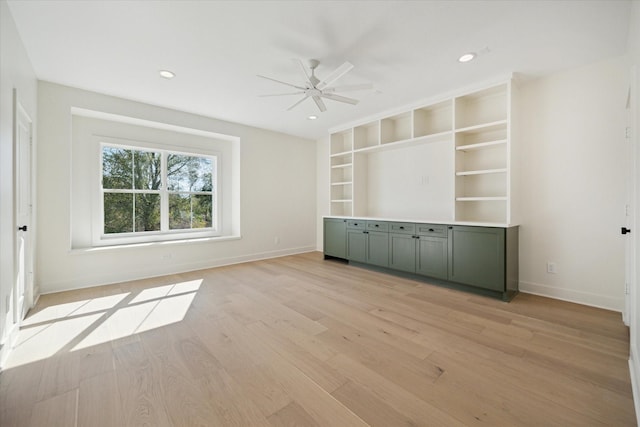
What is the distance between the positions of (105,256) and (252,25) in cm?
366

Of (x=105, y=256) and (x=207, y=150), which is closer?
(x=105, y=256)

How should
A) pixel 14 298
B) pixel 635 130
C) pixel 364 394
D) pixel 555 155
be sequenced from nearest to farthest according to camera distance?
pixel 364 394, pixel 635 130, pixel 14 298, pixel 555 155

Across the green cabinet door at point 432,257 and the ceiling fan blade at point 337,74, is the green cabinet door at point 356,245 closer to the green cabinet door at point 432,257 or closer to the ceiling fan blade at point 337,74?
the green cabinet door at point 432,257

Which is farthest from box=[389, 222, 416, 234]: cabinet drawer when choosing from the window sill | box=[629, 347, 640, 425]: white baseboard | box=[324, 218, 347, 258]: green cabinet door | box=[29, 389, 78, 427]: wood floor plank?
box=[29, 389, 78, 427]: wood floor plank

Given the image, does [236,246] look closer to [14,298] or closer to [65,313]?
[65,313]

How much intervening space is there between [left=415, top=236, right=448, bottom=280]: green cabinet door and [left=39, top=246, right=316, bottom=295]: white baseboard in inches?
120

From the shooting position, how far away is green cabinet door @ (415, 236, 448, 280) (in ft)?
12.0

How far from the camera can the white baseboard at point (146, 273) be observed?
138 inches

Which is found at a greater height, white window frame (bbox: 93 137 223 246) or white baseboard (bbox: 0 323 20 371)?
white window frame (bbox: 93 137 223 246)

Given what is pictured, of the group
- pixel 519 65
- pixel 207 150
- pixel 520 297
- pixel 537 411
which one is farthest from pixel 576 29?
pixel 207 150

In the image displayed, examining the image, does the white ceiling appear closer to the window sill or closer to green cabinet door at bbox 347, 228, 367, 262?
the window sill

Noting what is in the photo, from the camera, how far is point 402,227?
412 cm

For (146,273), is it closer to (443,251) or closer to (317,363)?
(317,363)

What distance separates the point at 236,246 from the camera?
522cm
